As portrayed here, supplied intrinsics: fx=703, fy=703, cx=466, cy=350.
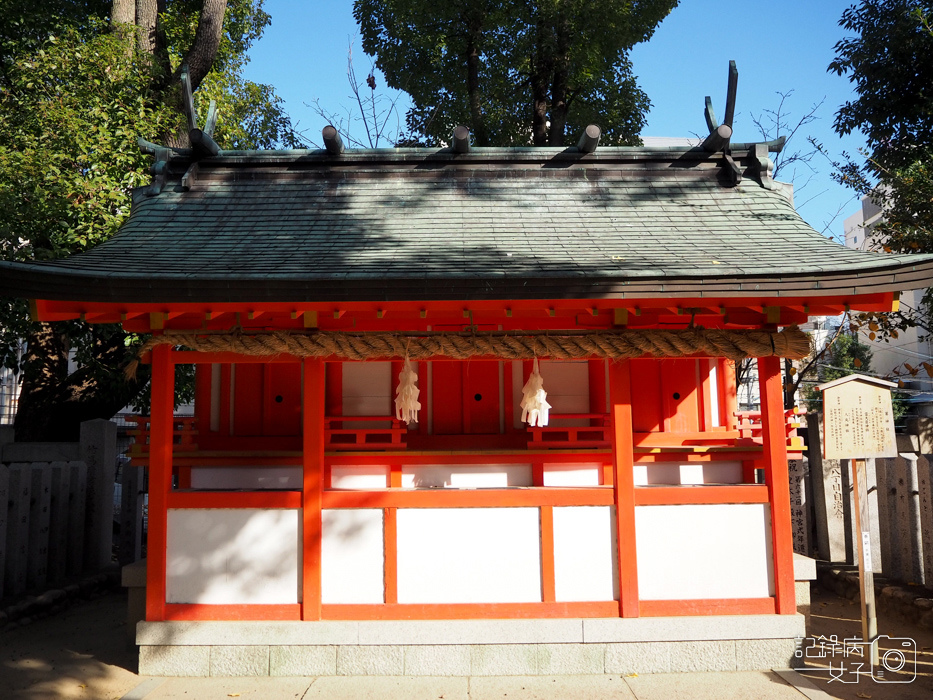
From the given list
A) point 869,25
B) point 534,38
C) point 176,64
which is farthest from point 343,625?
point 869,25

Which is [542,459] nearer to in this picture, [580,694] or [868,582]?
[580,694]

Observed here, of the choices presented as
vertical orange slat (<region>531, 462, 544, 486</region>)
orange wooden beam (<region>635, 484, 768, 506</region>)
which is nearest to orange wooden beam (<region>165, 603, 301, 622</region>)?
vertical orange slat (<region>531, 462, 544, 486</region>)

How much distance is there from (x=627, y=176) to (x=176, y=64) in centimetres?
860

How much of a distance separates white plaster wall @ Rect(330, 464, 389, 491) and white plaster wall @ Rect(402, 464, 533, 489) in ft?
0.86

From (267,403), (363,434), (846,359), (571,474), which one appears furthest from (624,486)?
(846,359)

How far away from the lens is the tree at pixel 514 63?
616 inches

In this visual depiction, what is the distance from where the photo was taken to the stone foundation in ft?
18.8

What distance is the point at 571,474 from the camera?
7051mm

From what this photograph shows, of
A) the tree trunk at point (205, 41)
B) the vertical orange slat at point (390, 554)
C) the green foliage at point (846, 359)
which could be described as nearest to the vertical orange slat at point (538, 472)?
the vertical orange slat at point (390, 554)

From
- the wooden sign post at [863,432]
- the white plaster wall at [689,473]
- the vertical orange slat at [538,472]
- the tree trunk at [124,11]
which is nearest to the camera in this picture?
the wooden sign post at [863,432]

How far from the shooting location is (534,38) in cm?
1614

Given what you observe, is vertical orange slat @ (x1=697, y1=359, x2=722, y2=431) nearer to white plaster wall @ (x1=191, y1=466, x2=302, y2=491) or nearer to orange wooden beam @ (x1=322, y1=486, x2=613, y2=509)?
orange wooden beam @ (x1=322, y1=486, x2=613, y2=509)

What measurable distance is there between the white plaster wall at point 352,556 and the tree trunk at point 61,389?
623cm

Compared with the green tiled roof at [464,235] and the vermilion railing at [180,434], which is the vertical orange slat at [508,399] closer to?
the green tiled roof at [464,235]
